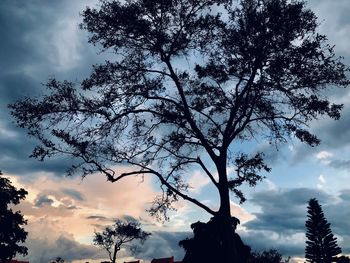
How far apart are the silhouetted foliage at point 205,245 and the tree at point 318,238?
3880 centimetres

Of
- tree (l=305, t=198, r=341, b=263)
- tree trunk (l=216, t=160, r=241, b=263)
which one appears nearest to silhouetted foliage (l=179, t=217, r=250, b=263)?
tree trunk (l=216, t=160, r=241, b=263)

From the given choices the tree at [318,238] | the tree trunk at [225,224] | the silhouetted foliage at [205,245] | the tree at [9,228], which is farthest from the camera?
the tree at [318,238]

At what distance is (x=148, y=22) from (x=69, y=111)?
191 inches

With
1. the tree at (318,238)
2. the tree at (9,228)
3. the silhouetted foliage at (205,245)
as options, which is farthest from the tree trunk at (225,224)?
the tree at (318,238)

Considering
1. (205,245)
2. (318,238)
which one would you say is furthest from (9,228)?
(318,238)

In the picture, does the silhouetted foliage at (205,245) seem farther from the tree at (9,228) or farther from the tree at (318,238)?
the tree at (318,238)

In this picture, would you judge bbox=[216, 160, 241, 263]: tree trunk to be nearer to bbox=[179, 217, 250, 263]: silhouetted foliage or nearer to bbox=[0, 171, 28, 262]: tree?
bbox=[179, 217, 250, 263]: silhouetted foliage

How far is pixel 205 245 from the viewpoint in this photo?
2183cm

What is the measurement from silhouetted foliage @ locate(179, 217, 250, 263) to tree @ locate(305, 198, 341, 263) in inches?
1527

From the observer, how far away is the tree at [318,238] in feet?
192

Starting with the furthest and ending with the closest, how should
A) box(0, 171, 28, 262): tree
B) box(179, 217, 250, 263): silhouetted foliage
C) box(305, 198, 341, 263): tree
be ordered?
box(305, 198, 341, 263): tree
box(0, 171, 28, 262): tree
box(179, 217, 250, 263): silhouetted foliage

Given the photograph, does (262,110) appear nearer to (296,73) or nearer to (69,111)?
(296,73)

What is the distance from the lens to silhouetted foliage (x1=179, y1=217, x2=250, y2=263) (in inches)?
808

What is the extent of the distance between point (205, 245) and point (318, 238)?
43.3 metres
